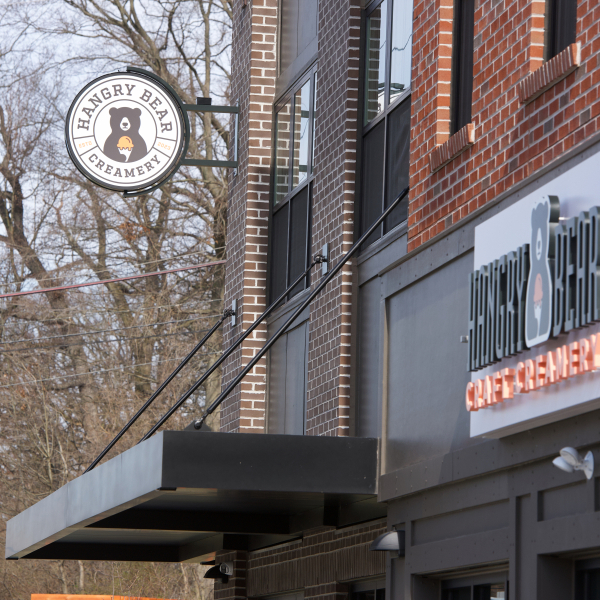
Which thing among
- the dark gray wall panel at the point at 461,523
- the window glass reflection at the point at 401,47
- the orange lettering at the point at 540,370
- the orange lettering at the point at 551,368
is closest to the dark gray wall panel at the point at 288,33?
the window glass reflection at the point at 401,47

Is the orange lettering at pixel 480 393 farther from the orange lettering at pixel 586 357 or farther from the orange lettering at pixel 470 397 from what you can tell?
the orange lettering at pixel 586 357

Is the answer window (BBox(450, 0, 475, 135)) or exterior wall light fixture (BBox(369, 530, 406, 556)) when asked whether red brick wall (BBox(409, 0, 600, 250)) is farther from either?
exterior wall light fixture (BBox(369, 530, 406, 556))

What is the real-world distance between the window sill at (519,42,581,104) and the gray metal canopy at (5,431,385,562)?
3.11 meters

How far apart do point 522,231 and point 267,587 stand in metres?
7.48

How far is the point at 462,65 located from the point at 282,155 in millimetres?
5359

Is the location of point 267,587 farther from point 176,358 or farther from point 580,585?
point 176,358

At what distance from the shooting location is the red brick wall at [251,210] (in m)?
13.4

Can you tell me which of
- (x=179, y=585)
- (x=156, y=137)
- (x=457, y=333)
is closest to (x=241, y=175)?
(x=156, y=137)

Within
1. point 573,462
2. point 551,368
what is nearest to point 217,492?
point 551,368

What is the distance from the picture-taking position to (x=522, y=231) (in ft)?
21.6

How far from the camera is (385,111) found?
1045 cm

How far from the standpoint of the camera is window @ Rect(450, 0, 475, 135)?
8.45 m

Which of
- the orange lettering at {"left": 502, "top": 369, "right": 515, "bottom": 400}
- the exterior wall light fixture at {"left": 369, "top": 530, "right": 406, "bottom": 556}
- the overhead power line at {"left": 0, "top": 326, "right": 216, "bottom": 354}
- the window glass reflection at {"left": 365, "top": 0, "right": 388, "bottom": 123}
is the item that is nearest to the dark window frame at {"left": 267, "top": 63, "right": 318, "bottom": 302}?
the window glass reflection at {"left": 365, "top": 0, "right": 388, "bottom": 123}

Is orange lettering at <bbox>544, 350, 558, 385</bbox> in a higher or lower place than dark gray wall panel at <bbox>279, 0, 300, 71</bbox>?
lower
